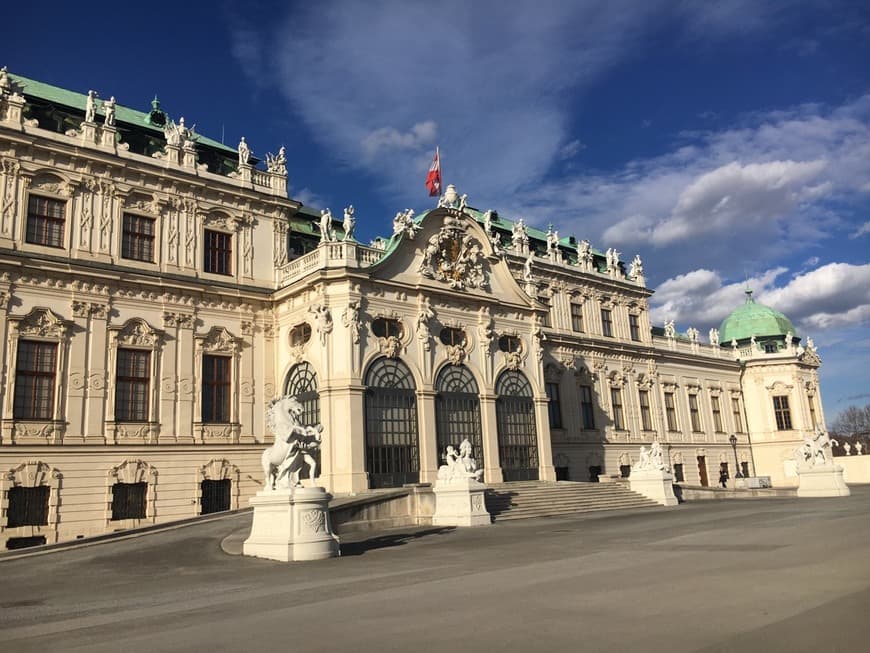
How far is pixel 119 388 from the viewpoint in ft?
90.7

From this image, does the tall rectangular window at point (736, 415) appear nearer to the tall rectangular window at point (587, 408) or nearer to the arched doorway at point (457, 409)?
the tall rectangular window at point (587, 408)

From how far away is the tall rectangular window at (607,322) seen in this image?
4822 cm

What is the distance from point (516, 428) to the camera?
34.7 metres

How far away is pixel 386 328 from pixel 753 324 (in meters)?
40.8

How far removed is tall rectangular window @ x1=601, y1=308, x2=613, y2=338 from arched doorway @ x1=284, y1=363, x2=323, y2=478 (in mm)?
24070

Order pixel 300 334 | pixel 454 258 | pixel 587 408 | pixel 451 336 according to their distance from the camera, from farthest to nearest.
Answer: pixel 587 408 → pixel 454 258 → pixel 451 336 → pixel 300 334

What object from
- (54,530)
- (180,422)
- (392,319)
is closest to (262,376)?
(180,422)

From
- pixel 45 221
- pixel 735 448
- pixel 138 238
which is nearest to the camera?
pixel 45 221

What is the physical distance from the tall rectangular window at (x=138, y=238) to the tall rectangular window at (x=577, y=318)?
26231 mm

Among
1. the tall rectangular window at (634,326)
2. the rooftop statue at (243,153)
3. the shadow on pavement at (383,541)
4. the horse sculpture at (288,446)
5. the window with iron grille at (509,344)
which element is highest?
the rooftop statue at (243,153)

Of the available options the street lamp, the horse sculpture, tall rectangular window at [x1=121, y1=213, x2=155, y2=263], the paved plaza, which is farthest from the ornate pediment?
the street lamp

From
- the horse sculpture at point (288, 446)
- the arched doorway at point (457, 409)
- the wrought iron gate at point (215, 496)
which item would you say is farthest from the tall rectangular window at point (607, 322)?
the horse sculpture at point (288, 446)

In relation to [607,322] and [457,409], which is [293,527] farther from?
[607,322]

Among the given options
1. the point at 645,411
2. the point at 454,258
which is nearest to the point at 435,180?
the point at 454,258
